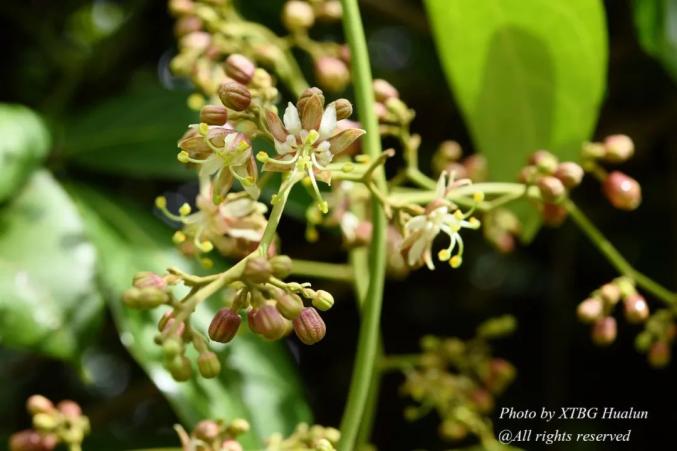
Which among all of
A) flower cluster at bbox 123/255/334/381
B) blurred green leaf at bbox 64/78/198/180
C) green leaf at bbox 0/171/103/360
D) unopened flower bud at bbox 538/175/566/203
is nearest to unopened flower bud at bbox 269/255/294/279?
flower cluster at bbox 123/255/334/381

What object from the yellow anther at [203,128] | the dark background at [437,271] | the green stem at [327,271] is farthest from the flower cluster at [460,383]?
the yellow anther at [203,128]

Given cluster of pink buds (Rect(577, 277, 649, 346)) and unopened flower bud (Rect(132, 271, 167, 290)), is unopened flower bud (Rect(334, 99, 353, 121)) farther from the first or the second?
cluster of pink buds (Rect(577, 277, 649, 346))

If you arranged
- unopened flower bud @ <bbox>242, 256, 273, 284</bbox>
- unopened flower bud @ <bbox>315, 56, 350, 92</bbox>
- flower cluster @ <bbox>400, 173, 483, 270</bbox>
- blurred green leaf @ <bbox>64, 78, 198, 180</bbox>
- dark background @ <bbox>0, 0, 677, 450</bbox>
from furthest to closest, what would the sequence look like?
dark background @ <bbox>0, 0, 677, 450</bbox>, blurred green leaf @ <bbox>64, 78, 198, 180</bbox>, unopened flower bud @ <bbox>315, 56, 350, 92</bbox>, flower cluster @ <bbox>400, 173, 483, 270</bbox>, unopened flower bud @ <bbox>242, 256, 273, 284</bbox>

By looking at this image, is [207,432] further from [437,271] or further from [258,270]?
[437,271]

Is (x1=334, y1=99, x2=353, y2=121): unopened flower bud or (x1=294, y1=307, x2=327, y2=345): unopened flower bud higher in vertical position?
(x1=334, y1=99, x2=353, y2=121): unopened flower bud

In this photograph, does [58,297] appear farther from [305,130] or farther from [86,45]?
[86,45]

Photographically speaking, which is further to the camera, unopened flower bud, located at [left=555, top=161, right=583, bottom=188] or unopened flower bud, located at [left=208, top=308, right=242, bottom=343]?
unopened flower bud, located at [left=555, top=161, right=583, bottom=188]

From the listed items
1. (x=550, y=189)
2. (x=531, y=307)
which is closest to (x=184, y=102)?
(x=550, y=189)
